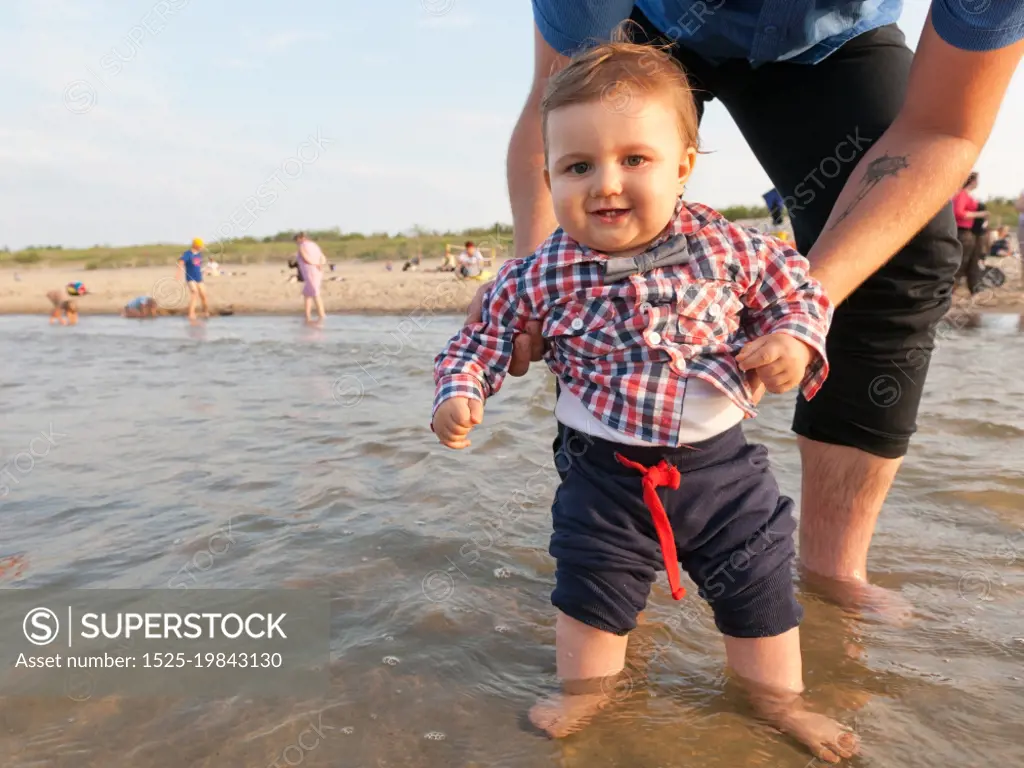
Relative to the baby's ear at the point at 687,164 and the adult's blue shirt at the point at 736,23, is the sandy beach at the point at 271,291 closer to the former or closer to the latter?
the adult's blue shirt at the point at 736,23

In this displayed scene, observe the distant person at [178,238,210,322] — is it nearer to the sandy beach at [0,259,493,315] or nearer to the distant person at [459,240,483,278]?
the sandy beach at [0,259,493,315]

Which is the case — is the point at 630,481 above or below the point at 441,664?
→ above

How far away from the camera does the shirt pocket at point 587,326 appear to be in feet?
5.57

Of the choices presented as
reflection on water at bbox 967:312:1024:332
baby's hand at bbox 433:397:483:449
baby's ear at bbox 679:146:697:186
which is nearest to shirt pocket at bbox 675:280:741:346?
baby's ear at bbox 679:146:697:186

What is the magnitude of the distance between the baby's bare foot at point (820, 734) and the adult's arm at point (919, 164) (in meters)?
0.85

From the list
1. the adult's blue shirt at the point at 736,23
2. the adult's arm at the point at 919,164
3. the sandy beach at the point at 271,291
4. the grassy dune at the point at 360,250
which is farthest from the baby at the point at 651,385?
the grassy dune at the point at 360,250

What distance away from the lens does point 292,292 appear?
19016 mm

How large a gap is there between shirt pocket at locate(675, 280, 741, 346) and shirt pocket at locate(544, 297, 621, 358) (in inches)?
5.2

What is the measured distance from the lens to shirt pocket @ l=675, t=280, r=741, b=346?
1670mm

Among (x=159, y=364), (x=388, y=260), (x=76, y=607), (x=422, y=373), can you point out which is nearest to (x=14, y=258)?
(x=388, y=260)

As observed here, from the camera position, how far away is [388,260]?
2808 centimetres

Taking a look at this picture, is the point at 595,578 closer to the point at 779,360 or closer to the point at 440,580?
the point at 779,360

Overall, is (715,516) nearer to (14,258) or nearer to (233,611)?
(233,611)

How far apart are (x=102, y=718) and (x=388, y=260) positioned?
27010 mm
